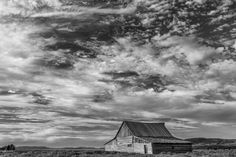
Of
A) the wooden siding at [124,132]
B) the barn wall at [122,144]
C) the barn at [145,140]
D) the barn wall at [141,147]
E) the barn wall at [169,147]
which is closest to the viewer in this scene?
the barn wall at [141,147]

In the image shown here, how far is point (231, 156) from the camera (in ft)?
105

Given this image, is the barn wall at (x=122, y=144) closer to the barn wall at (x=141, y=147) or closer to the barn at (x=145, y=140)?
the barn at (x=145, y=140)

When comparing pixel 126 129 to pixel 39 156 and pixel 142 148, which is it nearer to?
pixel 142 148

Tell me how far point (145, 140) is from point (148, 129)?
777 cm

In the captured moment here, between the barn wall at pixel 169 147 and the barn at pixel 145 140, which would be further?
the barn at pixel 145 140

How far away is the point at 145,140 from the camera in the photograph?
154 ft

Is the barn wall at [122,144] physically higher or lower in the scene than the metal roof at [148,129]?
lower

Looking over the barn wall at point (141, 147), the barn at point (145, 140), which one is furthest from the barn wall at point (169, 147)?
the barn wall at point (141, 147)

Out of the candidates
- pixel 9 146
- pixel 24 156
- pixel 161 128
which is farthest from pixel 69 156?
pixel 9 146

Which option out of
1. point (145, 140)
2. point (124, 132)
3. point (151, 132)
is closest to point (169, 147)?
point (145, 140)

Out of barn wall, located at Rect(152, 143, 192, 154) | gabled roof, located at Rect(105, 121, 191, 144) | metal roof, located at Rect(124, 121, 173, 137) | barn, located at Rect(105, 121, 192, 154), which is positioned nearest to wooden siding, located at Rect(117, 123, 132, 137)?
barn, located at Rect(105, 121, 192, 154)

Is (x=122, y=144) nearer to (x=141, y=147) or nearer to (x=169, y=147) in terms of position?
(x=141, y=147)

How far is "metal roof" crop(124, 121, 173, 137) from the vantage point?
51562mm

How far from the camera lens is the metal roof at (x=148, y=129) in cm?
5156
